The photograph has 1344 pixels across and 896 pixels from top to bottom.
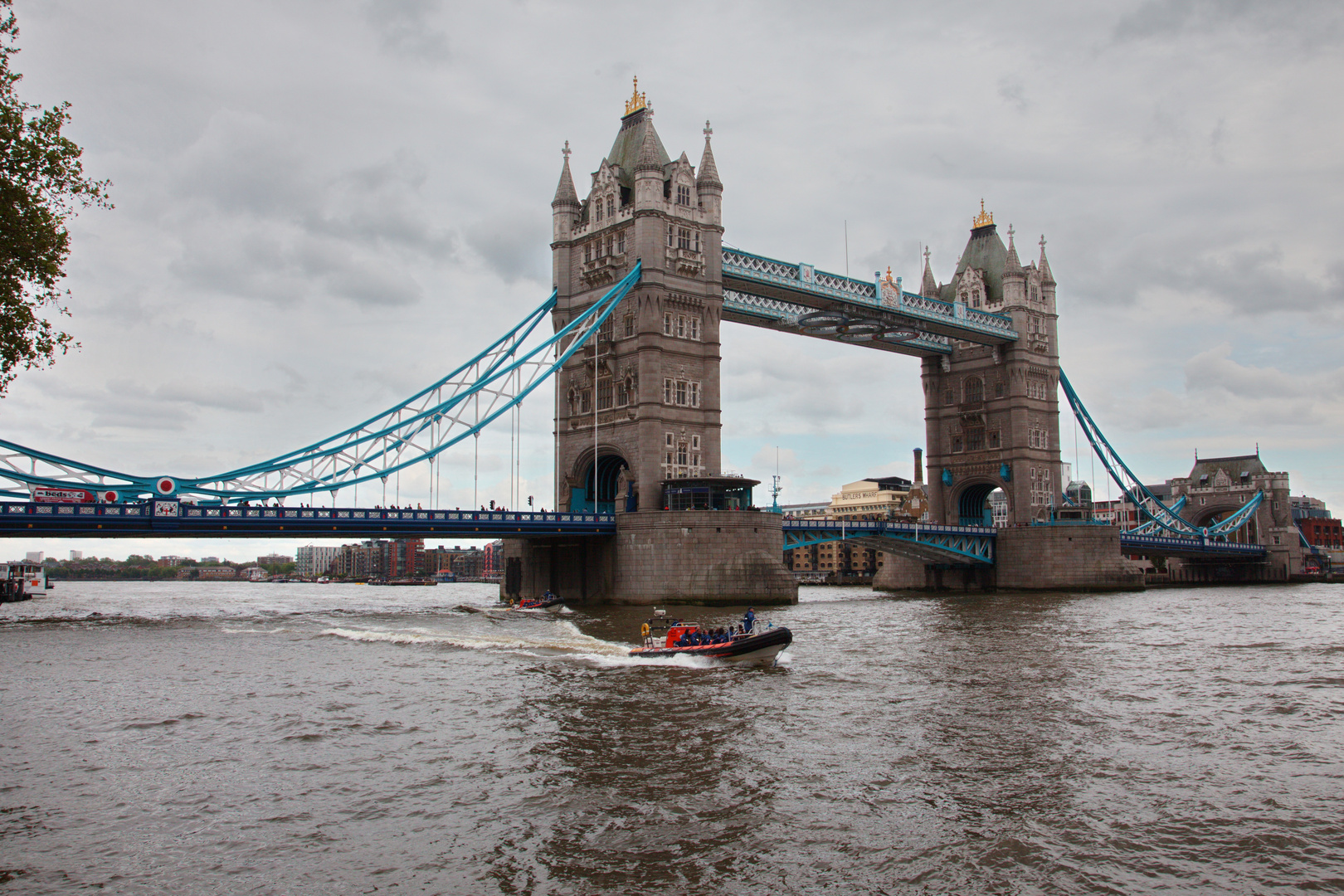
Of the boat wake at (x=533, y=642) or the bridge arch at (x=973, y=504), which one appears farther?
the bridge arch at (x=973, y=504)

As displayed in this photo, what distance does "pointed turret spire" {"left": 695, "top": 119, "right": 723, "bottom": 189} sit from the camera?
75625 mm

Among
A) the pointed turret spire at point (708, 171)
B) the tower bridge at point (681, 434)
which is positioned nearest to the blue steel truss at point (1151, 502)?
the tower bridge at point (681, 434)

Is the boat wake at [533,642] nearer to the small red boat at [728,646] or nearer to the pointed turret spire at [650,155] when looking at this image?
the small red boat at [728,646]

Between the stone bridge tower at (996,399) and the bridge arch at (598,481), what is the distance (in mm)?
40416

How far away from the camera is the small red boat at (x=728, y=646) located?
35.0 metres

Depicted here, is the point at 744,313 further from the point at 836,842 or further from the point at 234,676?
the point at 836,842

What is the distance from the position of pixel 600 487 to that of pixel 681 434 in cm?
1104

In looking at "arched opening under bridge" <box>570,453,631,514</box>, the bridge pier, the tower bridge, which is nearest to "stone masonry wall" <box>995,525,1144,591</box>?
the tower bridge

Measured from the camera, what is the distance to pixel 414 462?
6612 cm

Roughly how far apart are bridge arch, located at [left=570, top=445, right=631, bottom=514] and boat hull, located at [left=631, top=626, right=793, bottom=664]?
3957cm

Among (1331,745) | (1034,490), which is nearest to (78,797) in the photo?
(1331,745)

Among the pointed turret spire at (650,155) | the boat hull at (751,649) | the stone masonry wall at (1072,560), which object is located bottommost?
the boat hull at (751,649)

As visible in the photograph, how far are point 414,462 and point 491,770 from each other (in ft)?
155

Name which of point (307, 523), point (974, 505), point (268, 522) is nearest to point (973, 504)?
point (974, 505)
